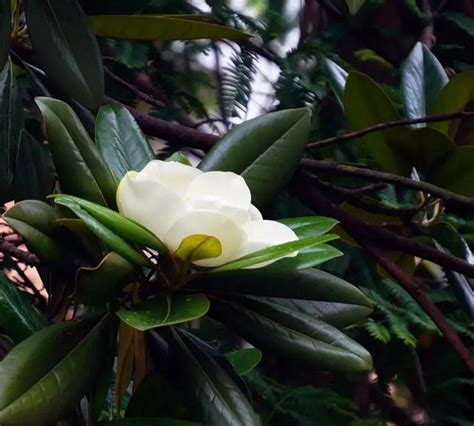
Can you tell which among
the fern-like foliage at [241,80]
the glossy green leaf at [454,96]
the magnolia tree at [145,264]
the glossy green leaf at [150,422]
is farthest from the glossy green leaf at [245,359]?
the fern-like foliage at [241,80]

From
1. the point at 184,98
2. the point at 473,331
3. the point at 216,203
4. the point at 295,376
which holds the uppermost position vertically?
the point at 216,203

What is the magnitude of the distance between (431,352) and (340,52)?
712 mm

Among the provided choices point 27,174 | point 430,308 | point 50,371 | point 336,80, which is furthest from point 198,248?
point 336,80

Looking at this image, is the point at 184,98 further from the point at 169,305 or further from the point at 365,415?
the point at 169,305

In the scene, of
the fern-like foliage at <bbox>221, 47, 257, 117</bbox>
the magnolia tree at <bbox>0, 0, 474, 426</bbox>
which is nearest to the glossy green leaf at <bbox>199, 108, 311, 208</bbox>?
the magnolia tree at <bbox>0, 0, 474, 426</bbox>

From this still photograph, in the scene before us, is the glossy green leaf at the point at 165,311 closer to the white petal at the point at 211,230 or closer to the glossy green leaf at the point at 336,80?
the white petal at the point at 211,230

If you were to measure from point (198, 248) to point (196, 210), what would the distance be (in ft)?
0.09

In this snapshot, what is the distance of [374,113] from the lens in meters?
0.94

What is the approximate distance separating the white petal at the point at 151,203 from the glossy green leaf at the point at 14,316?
127 mm

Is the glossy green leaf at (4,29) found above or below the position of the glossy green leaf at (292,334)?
above

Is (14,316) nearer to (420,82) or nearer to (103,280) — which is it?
(103,280)

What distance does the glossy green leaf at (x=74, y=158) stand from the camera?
0.58 m

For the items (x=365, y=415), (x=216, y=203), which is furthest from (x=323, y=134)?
(x=216, y=203)

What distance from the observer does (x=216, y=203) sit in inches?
20.7
